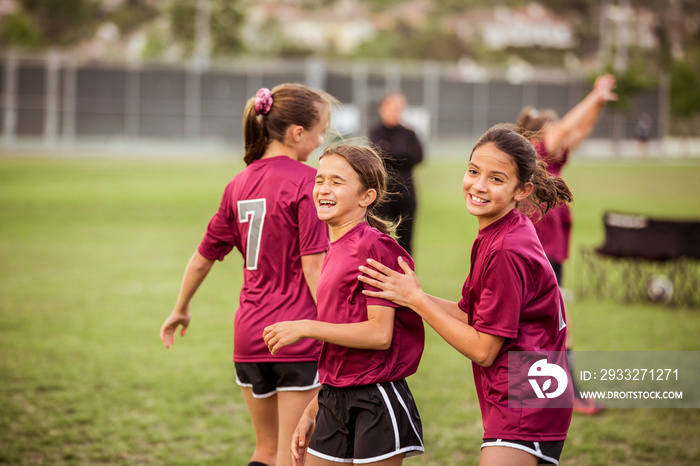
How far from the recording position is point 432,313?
2.46 metres

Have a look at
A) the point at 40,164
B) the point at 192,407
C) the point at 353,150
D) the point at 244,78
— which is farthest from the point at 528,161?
the point at 244,78

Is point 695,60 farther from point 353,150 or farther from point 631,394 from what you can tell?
point 353,150

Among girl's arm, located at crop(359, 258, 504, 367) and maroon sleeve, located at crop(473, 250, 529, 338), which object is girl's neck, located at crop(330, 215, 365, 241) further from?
maroon sleeve, located at crop(473, 250, 529, 338)

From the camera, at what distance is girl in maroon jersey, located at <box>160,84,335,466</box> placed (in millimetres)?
3082

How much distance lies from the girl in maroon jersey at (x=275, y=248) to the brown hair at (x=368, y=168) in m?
0.34

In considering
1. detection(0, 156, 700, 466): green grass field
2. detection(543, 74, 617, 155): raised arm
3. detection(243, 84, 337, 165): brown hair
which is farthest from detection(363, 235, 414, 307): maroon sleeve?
detection(543, 74, 617, 155): raised arm

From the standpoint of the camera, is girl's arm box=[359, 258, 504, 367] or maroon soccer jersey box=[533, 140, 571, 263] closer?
girl's arm box=[359, 258, 504, 367]

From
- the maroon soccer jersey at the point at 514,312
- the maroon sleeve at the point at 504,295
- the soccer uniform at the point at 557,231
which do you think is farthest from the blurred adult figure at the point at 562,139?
the maroon sleeve at the point at 504,295

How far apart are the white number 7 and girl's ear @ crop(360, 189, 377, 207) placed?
0.58 m

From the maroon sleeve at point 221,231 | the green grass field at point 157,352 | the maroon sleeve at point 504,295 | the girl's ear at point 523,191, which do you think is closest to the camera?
the maroon sleeve at point 504,295

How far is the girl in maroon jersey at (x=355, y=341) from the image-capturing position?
2.52 m

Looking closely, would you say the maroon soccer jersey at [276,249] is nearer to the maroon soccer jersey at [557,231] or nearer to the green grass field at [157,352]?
the green grass field at [157,352]

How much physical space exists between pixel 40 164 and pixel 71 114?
383 inches

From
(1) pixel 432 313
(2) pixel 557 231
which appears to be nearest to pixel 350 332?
(1) pixel 432 313
